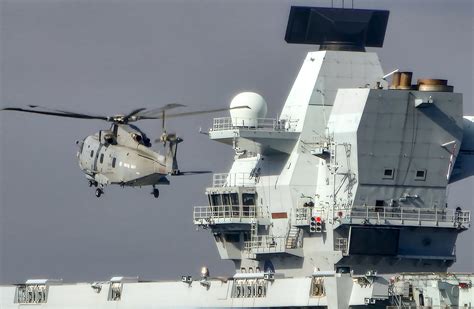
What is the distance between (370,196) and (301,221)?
3.57 meters

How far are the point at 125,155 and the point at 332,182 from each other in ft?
32.2

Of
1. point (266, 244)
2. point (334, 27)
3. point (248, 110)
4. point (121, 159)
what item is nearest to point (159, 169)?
point (121, 159)

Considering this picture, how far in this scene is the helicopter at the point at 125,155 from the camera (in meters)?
96.9

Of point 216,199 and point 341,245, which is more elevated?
point 216,199

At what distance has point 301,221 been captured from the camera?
9612 cm

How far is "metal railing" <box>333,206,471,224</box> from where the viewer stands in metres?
94.1

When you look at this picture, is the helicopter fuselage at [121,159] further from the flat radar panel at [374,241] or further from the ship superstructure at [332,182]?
the flat radar panel at [374,241]

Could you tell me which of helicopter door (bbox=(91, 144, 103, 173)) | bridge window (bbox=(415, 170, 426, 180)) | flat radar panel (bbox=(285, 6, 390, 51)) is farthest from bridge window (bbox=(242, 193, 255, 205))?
bridge window (bbox=(415, 170, 426, 180))

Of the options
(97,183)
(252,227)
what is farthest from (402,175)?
(97,183)

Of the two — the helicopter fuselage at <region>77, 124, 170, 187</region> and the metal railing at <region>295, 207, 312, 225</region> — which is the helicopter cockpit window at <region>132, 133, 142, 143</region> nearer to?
the helicopter fuselage at <region>77, 124, 170, 187</region>

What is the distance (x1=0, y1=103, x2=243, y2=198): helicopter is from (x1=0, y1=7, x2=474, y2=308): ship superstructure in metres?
2.89

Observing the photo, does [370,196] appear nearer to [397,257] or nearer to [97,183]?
[397,257]

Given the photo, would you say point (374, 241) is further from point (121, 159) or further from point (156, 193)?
point (121, 159)

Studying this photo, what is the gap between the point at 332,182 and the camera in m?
95.7
